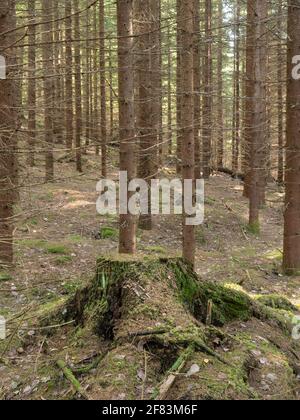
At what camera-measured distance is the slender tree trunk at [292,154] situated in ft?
34.1

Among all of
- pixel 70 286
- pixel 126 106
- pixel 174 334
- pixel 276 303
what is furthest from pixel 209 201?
pixel 174 334

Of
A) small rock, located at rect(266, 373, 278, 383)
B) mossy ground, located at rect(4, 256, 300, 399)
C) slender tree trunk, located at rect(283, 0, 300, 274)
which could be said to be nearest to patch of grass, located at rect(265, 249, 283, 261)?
slender tree trunk, located at rect(283, 0, 300, 274)

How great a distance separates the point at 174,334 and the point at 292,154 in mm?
7473

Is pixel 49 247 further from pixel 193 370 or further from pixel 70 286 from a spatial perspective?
pixel 193 370

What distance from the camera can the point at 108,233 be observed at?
13.3 meters

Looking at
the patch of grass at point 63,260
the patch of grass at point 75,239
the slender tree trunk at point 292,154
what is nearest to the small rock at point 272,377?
the patch of grass at point 63,260

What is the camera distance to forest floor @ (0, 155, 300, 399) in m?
4.52

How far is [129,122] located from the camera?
346 inches

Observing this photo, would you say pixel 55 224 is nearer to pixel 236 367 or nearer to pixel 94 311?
pixel 94 311

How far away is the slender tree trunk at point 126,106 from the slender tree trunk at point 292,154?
385 cm

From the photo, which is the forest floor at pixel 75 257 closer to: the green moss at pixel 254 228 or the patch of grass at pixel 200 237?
the patch of grass at pixel 200 237

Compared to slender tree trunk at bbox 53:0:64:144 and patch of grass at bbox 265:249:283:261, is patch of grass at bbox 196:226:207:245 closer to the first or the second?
patch of grass at bbox 265:249:283:261
